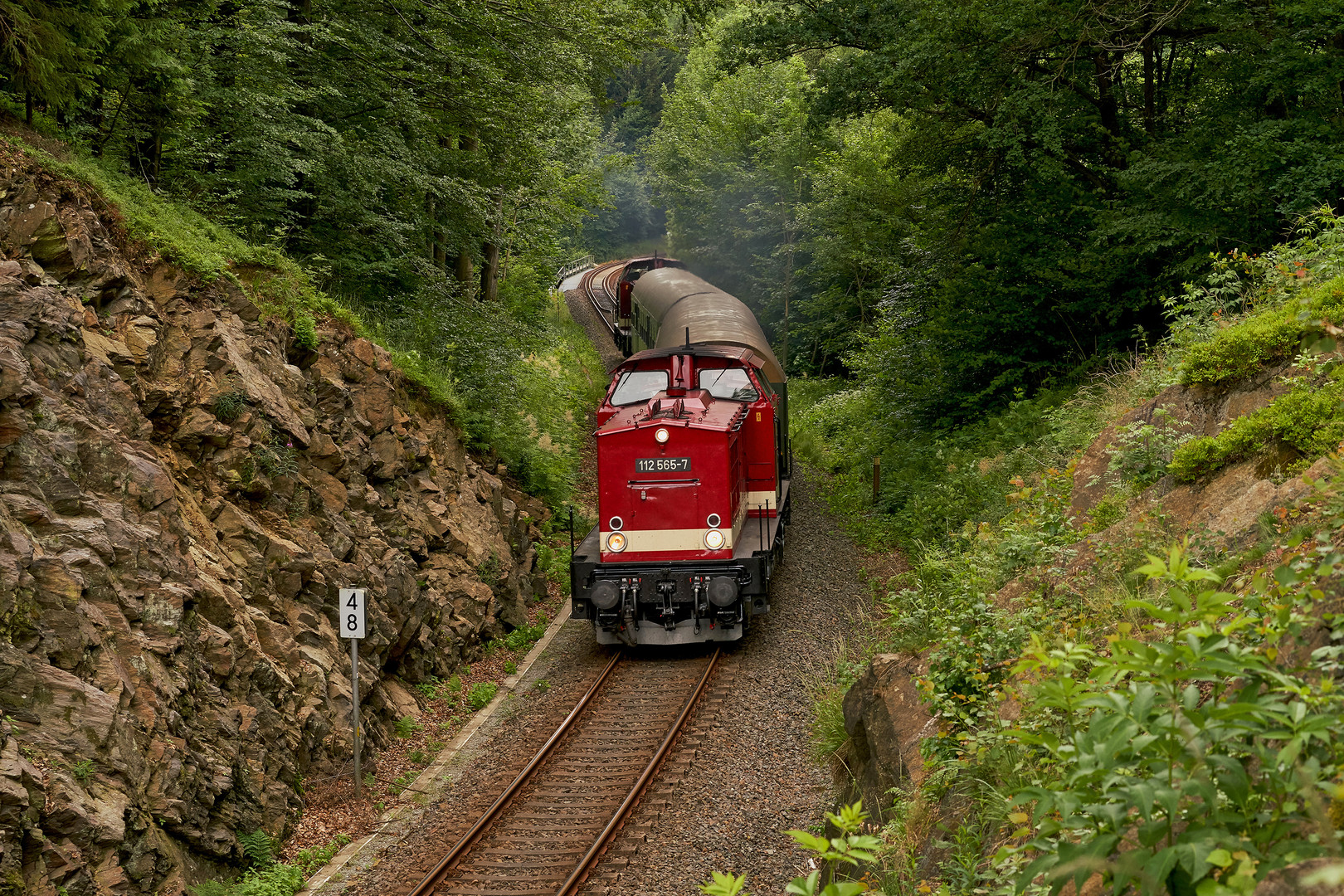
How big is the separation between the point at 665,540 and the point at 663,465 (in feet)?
3.27

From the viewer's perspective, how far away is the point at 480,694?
40.8 ft

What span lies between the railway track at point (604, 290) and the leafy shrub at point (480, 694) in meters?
21.9

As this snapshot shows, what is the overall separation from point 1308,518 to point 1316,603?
1460 millimetres

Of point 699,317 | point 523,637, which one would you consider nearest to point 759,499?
point 523,637

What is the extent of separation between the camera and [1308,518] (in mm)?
5543

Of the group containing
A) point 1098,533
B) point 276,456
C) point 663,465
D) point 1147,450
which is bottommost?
point 1098,533

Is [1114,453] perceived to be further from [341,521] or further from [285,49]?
[285,49]

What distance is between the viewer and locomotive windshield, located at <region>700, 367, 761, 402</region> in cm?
1409

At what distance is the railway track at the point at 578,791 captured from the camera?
8250 millimetres

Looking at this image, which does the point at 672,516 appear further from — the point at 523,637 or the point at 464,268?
the point at 464,268

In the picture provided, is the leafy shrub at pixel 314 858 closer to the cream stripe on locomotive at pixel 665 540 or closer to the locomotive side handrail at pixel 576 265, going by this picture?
the cream stripe on locomotive at pixel 665 540

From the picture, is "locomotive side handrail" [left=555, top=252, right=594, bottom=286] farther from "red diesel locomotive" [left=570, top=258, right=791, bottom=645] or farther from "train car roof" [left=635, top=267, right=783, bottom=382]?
"red diesel locomotive" [left=570, top=258, right=791, bottom=645]

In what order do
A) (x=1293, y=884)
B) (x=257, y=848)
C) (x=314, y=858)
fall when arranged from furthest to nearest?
(x=314, y=858) < (x=257, y=848) < (x=1293, y=884)

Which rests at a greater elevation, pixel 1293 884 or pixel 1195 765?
pixel 1195 765
